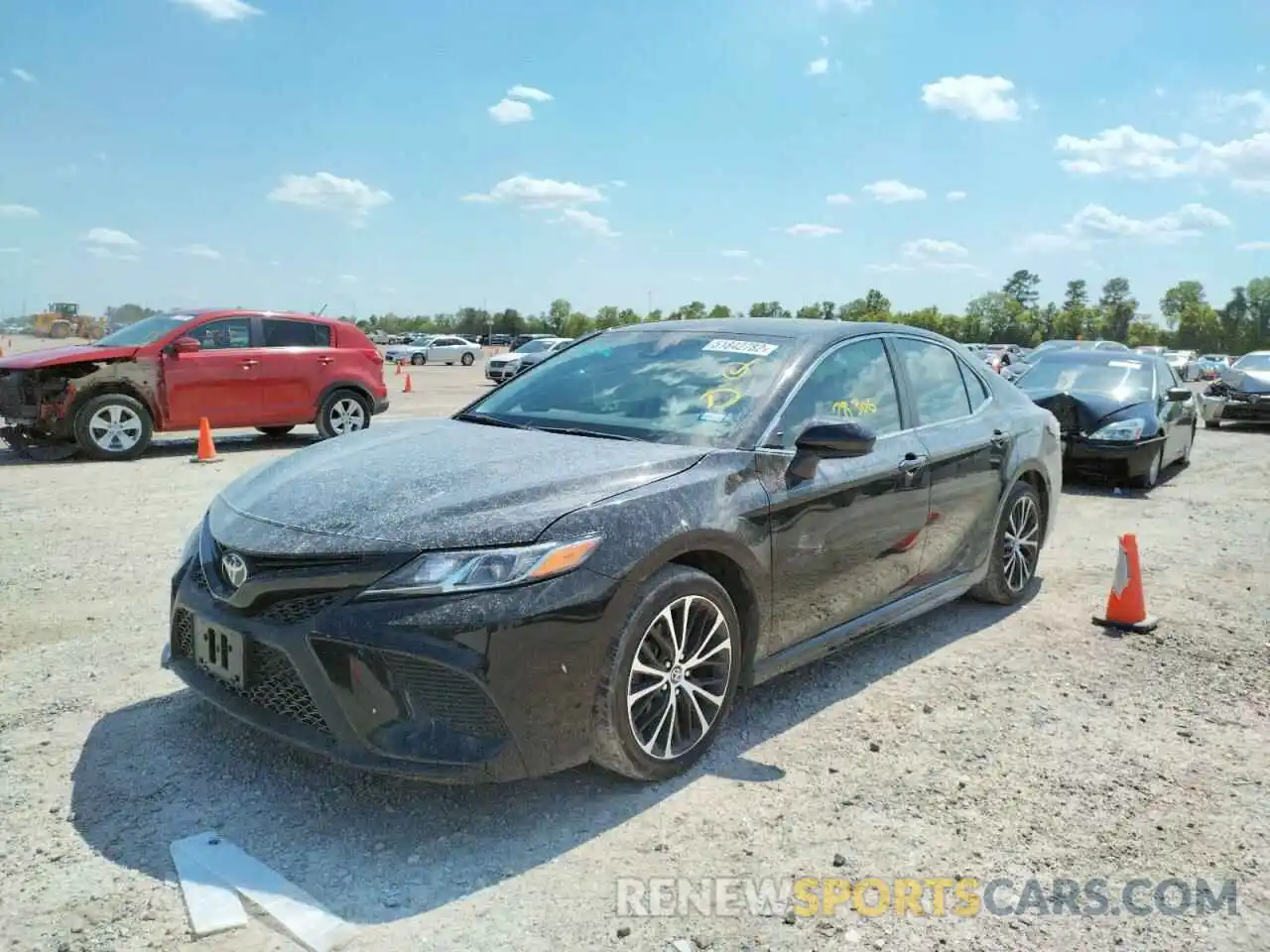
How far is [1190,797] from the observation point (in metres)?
3.34

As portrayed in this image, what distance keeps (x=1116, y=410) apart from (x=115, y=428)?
10.7 metres

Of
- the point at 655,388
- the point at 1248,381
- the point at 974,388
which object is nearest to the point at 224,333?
the point at 655,388

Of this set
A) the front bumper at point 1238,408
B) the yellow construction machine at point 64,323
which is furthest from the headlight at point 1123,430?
the yellow construction machine at point 64,323

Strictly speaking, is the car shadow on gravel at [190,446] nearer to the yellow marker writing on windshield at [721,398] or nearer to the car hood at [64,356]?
the car hood at [64,356]

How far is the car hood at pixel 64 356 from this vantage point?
1019 cm

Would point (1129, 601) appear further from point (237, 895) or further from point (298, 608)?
point (237, 895)

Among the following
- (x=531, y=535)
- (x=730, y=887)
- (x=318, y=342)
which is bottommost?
(x=730, y=887)

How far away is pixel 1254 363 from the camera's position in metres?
18.0

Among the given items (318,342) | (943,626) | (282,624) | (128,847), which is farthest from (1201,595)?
(318,342)

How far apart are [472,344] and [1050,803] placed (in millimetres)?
52096

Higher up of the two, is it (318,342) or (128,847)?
(318,342)

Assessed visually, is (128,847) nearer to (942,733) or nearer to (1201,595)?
(942,733)

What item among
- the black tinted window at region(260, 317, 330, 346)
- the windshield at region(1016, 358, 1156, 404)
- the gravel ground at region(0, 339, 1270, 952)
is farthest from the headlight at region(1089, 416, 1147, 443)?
the black tinted window at region(260, 317, 330, 346)

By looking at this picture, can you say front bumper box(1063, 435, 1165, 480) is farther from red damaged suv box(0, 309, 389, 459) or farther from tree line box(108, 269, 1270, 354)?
tree line box(108, 269, 1270, 354)
